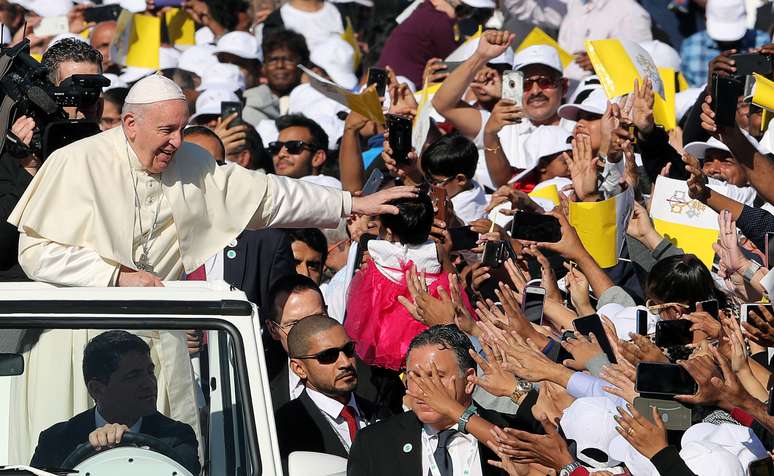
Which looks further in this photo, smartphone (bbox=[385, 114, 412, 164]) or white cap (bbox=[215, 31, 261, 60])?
white cap (bbox=[215, 31, 261, 60])

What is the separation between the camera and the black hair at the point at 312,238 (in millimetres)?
8352

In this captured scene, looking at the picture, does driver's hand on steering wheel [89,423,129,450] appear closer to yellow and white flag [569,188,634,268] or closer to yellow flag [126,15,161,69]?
yellow and white flag [569,188,634,268]

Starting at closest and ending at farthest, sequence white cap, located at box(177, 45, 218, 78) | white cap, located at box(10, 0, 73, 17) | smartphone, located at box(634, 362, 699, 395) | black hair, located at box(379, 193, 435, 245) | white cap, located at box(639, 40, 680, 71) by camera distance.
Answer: smartphone, located at box(634, 362, 699, 395) → black hair, located at box(379, 193, 435, 245) → white cap, located at box(639, 40, 680, 71) → white cap, located at box(177, 45, 218, 78) → white cap, located at box(10, 0, 73, 17)

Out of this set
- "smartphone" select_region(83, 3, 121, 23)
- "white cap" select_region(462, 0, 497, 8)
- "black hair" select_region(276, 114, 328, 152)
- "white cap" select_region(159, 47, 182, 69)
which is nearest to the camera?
"black hair" select_region(276, 114, 328, 152)

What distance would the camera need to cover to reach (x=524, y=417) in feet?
19.6

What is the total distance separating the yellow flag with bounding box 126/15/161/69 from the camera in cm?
1218

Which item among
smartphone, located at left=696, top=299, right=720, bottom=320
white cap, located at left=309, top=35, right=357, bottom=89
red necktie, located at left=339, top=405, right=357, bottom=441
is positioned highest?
smartphone, located at left=696, top=299, right=720, bottom=320

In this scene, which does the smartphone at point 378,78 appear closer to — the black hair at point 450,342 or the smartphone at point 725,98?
the smartphone at point 725,98

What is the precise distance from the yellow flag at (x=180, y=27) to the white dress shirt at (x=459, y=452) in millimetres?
9077

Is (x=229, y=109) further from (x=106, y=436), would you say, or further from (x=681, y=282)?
(x=106, y=436)

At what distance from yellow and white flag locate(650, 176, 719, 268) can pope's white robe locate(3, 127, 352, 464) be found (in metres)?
1.98

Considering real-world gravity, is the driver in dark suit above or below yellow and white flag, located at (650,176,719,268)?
above

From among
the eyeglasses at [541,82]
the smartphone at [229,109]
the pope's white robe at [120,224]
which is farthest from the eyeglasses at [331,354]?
the smartphone at [229,109]

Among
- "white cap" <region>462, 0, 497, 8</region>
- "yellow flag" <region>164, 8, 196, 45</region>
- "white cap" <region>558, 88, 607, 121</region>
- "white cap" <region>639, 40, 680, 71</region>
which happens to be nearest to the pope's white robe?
"white cap" <region>558, 88, 607, 121</region>
